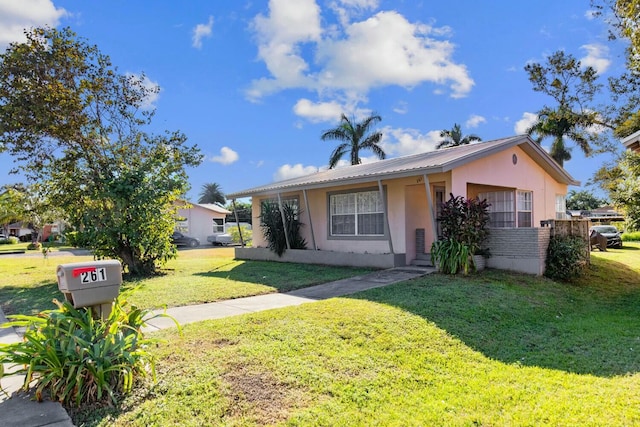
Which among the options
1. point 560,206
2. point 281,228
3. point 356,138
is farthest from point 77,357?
point 356,138

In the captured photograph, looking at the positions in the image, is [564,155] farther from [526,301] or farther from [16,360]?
[16,360]

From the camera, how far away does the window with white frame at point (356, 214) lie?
1277cm

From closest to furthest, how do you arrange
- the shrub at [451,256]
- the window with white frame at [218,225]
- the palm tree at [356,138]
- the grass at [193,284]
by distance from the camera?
1. the grass at [193,284]
2. the shrub at [451,256]
3. the palm tree at [356,138]
4. the window with white frame at [218,225]

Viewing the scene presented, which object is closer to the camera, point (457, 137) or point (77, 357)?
point (77, 357)

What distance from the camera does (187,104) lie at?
1353 centimetres

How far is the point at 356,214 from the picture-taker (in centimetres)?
1338

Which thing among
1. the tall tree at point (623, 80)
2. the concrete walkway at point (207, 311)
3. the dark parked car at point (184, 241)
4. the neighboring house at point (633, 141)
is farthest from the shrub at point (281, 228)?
the dark parked car at point (184, 241)

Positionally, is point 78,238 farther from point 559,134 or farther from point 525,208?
point 559,134

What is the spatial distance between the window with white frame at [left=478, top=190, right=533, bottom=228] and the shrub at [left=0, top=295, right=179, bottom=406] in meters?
12.0

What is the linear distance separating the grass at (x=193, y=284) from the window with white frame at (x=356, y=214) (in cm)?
160

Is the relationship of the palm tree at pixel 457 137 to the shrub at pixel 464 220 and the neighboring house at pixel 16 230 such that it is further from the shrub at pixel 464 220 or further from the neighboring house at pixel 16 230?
the neighboring house at pixel 16 230

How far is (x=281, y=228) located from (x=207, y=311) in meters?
8.00

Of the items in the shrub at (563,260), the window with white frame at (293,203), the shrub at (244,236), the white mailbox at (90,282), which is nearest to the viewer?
the white mailbox at (90,282)

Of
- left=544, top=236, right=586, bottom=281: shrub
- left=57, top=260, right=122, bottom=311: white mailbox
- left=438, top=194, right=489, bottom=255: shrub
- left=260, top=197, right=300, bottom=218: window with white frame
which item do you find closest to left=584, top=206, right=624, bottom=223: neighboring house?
left=544, top=236, right=586, bottom=281: shrub
